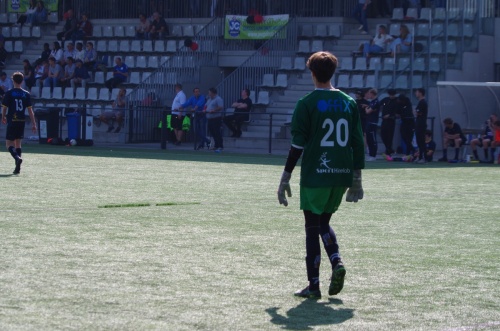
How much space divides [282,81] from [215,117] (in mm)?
4170

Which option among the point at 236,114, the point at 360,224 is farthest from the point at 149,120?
the point at 360,224

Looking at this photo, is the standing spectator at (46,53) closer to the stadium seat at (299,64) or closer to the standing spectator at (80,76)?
the standing spectator at (80,76)

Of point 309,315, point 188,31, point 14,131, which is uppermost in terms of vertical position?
point 188,31

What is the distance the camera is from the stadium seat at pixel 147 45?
3944 centimetres

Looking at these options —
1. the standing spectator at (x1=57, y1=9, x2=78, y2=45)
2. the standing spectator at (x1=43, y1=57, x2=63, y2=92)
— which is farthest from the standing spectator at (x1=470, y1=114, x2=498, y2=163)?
the standing spectator at (x1=57, y1=9, x2=78, y2=45)

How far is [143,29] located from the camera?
1588 inches

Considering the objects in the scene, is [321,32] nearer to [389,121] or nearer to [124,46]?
[124,46]

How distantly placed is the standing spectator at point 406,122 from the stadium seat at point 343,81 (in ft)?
16.4

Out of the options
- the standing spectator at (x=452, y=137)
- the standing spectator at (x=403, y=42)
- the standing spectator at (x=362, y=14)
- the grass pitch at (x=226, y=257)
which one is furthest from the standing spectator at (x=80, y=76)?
the grass pitch at (x=226, y=257)

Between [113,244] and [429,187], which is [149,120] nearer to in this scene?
[429,187]

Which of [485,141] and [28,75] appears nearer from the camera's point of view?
[485,141]

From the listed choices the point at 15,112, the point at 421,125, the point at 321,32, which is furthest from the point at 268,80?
the point at 15,112

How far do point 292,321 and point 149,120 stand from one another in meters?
27.3

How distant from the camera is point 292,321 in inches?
284
